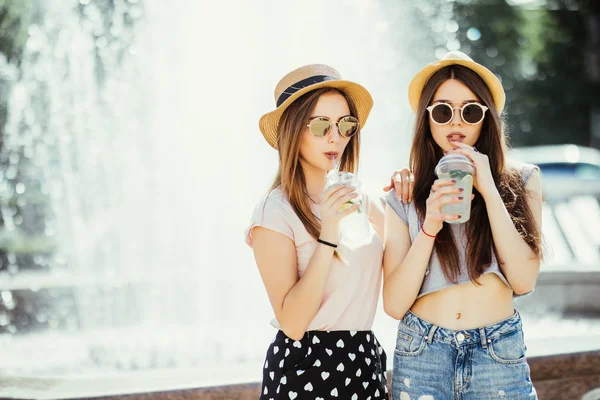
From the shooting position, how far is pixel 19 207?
16.0 meters

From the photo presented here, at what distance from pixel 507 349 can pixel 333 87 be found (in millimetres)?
1017

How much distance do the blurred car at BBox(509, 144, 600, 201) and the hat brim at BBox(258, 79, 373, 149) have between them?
12.7 meters

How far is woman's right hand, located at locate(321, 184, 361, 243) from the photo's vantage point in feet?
7.69

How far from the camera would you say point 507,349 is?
7.80 feet

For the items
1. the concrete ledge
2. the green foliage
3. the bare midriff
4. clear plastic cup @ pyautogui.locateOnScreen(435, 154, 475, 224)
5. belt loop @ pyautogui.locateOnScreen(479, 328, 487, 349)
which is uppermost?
the green foliage

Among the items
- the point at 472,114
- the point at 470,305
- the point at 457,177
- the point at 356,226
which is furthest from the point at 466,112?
the point at 470,305

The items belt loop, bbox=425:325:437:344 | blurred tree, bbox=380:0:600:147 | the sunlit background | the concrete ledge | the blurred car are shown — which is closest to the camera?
belt loop, bbox=425:325:437:344

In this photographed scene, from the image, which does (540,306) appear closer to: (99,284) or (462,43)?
(99,284)

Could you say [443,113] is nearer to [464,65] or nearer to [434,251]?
[464,65]

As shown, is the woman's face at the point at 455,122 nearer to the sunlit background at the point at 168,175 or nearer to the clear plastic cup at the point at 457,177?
the clear plastic cup at the point at 457,177

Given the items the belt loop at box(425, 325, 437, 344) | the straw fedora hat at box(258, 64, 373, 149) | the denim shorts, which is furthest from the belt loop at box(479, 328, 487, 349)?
the straw fedora hat at box(258, 64, 373, 149)

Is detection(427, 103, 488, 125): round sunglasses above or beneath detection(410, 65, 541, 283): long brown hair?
above

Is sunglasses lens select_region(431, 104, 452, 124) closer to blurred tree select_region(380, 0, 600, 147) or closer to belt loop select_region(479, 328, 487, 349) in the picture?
belt loop select_region(479, 328, 487, 349)

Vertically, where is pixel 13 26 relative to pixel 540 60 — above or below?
below
